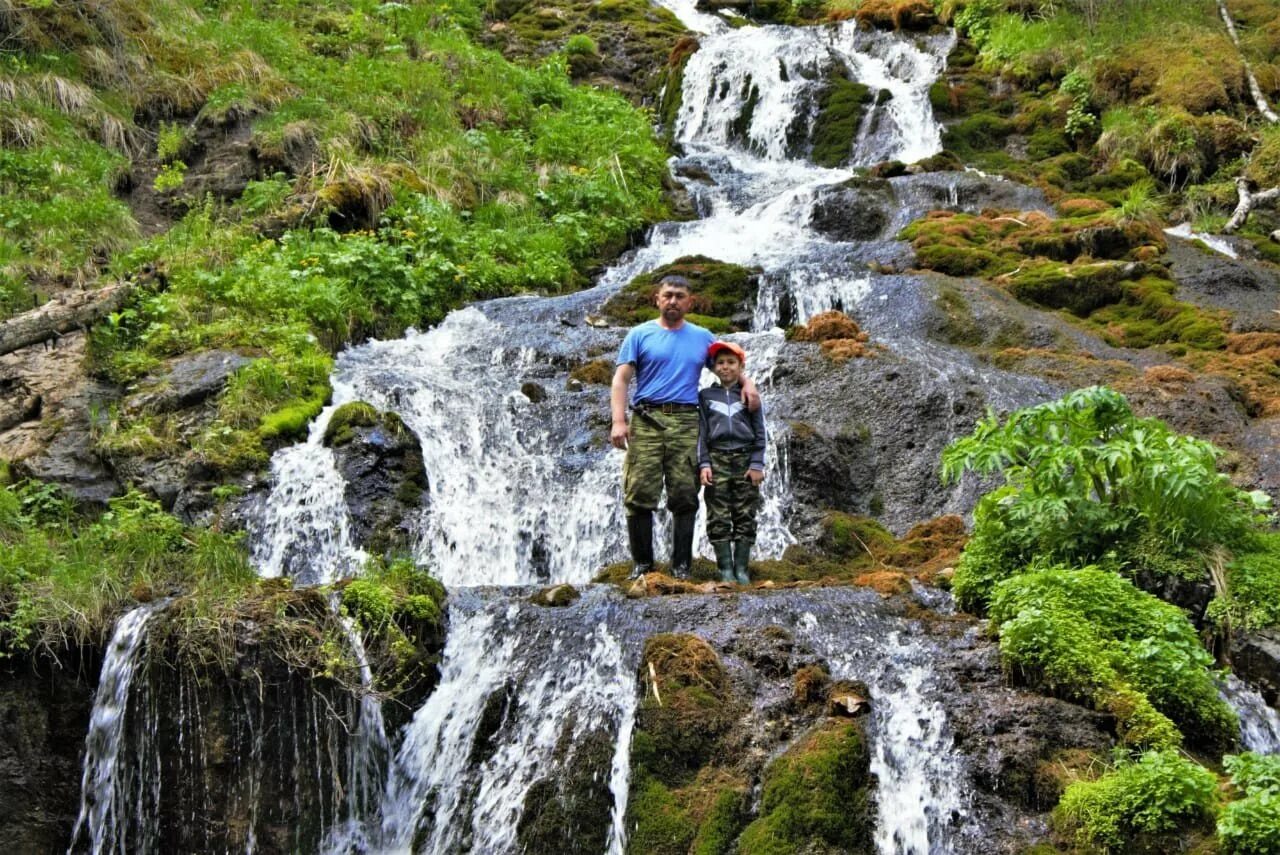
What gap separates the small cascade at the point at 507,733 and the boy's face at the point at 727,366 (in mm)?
1860

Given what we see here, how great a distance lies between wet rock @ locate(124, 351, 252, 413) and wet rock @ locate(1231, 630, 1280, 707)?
816 centimetres

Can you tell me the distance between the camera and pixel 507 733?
591 centimetres

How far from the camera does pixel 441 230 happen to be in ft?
46.2

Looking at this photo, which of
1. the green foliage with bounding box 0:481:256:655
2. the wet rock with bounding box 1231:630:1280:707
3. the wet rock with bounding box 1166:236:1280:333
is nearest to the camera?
the wet rock with bounding box 1231:630:1280:707

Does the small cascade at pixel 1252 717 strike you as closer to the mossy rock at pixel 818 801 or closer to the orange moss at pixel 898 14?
the mossy rock at pixel 818 801

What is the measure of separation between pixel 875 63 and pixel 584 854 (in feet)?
68.0

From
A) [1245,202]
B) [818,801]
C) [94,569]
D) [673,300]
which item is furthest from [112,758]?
[1245,202]

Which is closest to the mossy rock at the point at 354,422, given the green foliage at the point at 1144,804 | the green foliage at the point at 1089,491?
the green foliage at the point at 1089,491

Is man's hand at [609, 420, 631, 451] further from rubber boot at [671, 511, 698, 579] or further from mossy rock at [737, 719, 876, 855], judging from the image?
mossy rock at [737, 719, 876, 855]

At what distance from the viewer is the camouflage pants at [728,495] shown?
6969 mm

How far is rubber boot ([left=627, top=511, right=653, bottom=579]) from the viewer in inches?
275

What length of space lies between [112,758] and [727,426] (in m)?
4.21

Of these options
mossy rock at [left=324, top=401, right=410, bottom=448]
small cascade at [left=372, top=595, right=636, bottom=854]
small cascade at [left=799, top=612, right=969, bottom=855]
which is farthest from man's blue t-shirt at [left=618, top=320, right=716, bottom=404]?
mossy rock at [left=324, top=401, right=410, bottom=448]

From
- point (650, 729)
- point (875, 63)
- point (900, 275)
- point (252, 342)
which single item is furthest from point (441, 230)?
Answer: point (875, 63)
